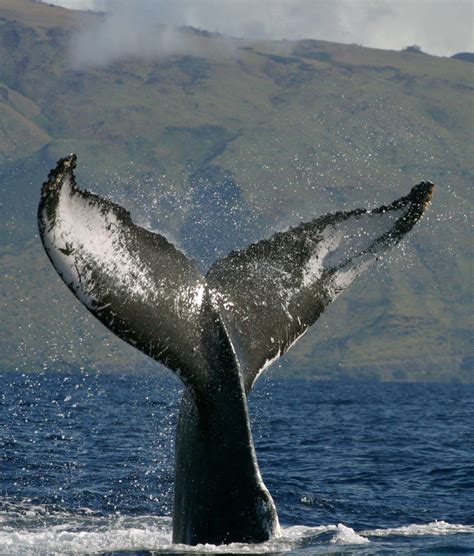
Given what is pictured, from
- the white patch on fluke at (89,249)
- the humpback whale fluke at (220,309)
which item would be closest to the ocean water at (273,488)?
the humpback whale fluke at (220,309)

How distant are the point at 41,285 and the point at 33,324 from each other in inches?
353

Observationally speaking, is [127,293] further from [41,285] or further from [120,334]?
[41,285]

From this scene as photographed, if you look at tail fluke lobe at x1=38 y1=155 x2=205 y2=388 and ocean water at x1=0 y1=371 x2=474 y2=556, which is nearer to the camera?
tail fluke lobe at x1=38 y1=155 x2=205 y2=388

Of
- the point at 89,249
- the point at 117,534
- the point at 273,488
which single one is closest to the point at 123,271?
the point at 89,249

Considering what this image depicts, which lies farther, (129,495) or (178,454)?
(129,495)

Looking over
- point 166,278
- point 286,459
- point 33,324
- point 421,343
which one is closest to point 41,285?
point 33,324

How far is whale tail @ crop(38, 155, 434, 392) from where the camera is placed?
7027 millimetres

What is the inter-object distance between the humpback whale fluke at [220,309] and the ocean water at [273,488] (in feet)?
1.59

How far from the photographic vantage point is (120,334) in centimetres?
756

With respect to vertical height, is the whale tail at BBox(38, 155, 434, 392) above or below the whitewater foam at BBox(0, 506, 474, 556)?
above

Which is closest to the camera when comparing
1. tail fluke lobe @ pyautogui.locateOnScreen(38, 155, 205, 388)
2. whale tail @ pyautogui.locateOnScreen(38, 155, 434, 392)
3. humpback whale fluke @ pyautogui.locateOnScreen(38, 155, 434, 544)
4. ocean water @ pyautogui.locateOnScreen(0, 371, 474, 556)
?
tail fluke lobe @ pyautogui.locateOnScreen(38, 155, 205, 388)

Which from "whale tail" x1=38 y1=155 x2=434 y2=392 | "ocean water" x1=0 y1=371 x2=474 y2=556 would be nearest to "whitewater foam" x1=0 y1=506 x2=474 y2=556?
"ocean water" x1=0 y1=371 x2=474 y2=556

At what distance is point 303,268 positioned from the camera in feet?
28.6

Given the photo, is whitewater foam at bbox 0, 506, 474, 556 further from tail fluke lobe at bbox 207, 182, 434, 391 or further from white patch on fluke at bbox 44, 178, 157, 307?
white patch on fluke at bbox 44, 178, 157, 307
